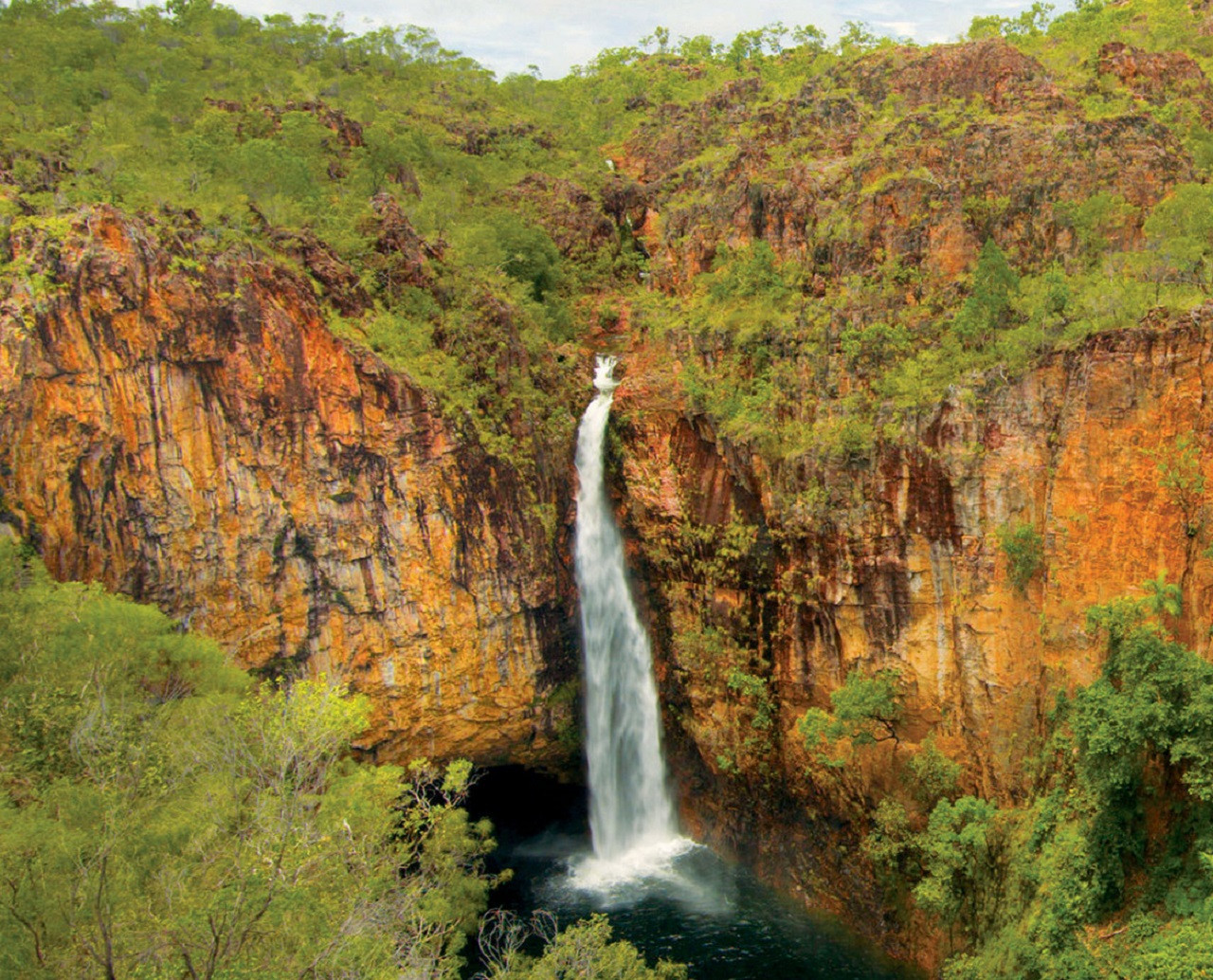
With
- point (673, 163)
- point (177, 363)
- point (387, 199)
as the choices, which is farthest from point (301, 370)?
point (673, 163)

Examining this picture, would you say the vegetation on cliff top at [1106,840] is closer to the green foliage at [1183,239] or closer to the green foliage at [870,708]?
the green foliage at [870,708]

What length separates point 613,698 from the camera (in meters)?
24.3

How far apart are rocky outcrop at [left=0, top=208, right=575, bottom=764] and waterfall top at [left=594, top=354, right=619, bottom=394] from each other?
168 inches

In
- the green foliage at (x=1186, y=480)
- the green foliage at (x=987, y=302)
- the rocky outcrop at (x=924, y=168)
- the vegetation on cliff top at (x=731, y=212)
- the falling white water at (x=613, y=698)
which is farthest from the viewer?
the falling white water at (x=613, y=698)

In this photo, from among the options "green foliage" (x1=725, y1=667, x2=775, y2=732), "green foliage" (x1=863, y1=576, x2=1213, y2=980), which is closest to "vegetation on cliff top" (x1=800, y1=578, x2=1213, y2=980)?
"green foliage" (x1=863, y1=576, x2=1213, y2=980)

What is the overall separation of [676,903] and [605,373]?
14.7 metres

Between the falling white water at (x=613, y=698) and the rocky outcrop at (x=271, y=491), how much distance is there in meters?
0.95

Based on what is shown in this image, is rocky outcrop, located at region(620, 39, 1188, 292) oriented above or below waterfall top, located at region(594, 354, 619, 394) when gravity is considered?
above

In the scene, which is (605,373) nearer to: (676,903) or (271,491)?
(271,491)

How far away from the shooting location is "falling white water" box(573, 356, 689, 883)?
23.8m

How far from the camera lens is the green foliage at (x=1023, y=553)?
17.4m

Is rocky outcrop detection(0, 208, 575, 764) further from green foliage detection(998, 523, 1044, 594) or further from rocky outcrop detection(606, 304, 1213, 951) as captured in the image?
green foliage detection(998, 523, 1044, 594)

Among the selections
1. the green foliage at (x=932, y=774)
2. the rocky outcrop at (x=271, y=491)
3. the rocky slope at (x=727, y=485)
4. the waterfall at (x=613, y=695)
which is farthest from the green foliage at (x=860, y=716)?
the rocky outcrop at (x=271, y=491)

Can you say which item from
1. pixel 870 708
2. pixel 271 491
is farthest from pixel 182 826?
pixel 870 708
